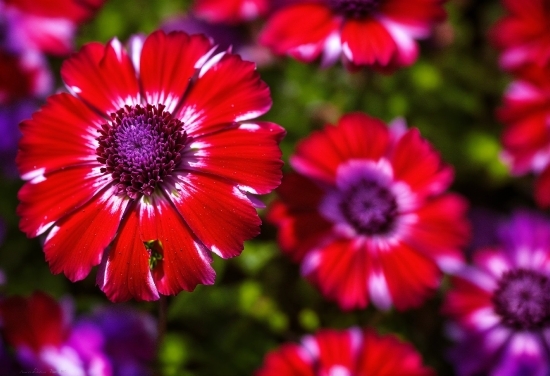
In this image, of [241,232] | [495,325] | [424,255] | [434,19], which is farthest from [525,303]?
[241,232]

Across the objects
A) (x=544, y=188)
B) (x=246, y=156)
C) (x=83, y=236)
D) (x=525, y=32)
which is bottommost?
(x=83, y=236)

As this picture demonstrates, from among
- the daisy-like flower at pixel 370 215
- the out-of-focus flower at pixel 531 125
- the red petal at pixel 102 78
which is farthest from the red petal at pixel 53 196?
the out-of-focus flower at pixel 531 125

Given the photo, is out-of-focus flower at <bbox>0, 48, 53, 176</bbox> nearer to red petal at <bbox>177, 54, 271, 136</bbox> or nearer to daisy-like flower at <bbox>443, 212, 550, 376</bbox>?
red petal at <bbox>177, 54, 271, 136</bbox>

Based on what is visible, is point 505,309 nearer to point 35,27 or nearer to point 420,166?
point 420,166

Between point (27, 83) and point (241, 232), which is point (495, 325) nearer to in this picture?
point (241, 232)

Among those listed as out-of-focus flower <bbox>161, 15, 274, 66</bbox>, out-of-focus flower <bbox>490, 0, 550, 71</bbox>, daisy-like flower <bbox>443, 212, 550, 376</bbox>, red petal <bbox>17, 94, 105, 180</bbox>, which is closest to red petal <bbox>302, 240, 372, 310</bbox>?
daisy-like flower <bbox>443, 212, 550, 376</bbox>

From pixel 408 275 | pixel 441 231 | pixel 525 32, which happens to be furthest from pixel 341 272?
pixel 525 32
